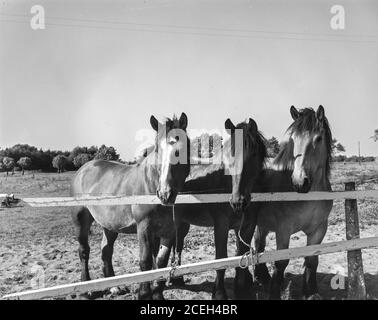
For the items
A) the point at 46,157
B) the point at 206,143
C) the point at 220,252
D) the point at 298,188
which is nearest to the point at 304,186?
the point at 298,188

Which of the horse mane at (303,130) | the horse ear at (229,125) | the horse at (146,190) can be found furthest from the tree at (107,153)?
the horse ear at (229,125)

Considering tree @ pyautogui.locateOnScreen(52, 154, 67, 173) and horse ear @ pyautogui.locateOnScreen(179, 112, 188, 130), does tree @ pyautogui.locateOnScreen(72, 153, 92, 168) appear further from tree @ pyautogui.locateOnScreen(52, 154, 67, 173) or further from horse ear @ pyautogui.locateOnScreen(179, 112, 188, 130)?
horse ear @ pyautogui.locateOnScreen(179, 112, 188, 130)

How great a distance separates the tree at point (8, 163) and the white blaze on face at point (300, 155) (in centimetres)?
1088

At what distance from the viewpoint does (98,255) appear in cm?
682

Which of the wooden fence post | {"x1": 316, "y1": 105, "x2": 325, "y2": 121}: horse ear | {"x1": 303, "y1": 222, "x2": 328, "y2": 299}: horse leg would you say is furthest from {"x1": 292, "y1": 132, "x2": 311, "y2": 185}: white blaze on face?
{"x1": 303, "y1": 222, "x2": 328, "y2": 299}: horse leg

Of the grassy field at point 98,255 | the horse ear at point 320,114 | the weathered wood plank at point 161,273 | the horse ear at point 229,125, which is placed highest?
the horse ear at point 320,114

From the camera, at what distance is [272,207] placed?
4441 mm

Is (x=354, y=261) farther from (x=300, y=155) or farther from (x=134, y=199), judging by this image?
(x=134, y=199)

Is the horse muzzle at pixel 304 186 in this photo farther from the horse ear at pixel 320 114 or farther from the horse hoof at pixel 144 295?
the horse hoof at pixel 144 295

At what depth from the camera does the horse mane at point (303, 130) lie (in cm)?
404

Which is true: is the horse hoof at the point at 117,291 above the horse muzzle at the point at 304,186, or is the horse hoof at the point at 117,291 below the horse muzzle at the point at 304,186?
below

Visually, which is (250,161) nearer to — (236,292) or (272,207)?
(272,207)

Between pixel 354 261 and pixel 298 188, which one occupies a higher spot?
pixel 298 188

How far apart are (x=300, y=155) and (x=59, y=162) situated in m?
11.5
